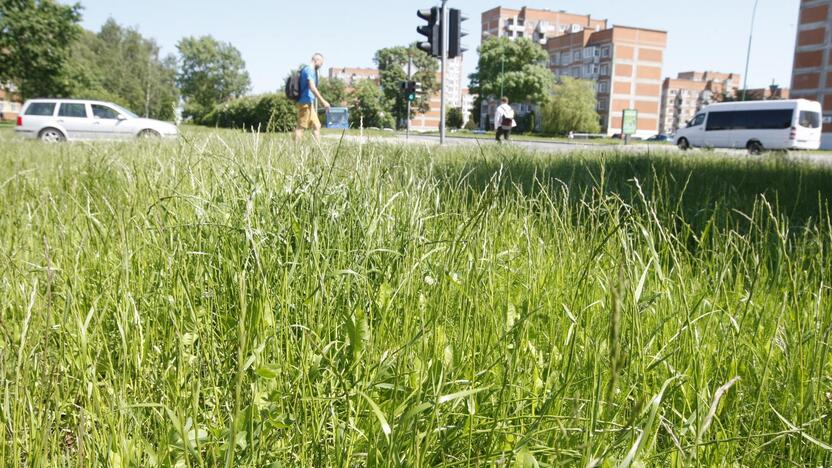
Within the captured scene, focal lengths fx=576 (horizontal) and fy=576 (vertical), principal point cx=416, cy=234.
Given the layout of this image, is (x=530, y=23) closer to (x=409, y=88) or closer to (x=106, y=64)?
(x=106, y=64)

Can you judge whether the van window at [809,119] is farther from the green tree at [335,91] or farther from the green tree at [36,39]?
the green tree at [335,91]

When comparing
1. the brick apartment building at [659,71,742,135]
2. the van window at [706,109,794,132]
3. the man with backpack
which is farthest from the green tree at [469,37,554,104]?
the brick apartment building at [659,71,742,135]

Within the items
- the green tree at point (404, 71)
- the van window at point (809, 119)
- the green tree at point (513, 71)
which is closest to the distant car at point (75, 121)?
the van window at point (809, 119)

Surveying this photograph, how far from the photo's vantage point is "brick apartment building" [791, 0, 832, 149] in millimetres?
49750

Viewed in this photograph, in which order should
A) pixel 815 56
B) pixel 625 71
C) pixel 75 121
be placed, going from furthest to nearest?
1. pixel 625 71
2. pixel 815 56
3. pixel 75 121

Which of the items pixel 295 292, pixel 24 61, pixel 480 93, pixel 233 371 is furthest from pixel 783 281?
pixel 480 93

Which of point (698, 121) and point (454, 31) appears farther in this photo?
point (698, 121)

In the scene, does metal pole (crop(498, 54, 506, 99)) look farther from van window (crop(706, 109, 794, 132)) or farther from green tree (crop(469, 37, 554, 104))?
van window (crop(706, 109, 794, 132))

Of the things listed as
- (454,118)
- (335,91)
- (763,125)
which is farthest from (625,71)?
(763,125)

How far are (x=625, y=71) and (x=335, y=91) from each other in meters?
43.1

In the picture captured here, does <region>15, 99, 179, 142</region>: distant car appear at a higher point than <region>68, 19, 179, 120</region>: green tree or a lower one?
lower

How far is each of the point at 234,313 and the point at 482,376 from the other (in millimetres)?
817

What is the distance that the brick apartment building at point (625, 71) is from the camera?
Answer: 8406 centimetres

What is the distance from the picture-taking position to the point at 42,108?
1794 centimetres
